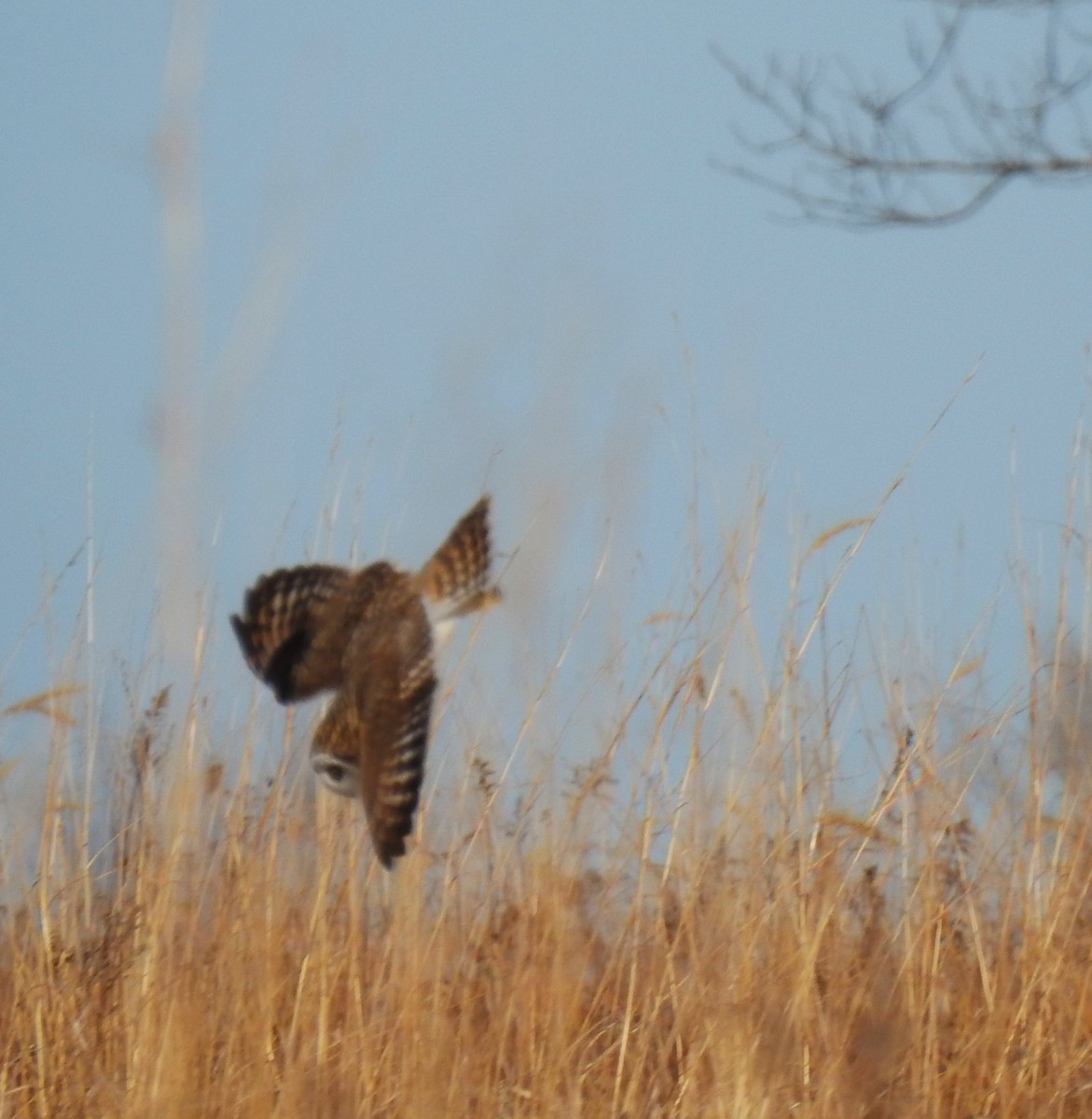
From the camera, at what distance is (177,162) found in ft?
4.23

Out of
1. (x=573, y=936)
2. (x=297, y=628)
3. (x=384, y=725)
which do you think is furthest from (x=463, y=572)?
(x=573, y=936)

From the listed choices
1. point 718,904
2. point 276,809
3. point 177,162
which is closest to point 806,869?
point 718,904

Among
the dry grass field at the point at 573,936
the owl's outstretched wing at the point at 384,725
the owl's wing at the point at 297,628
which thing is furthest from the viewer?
the dry grass field at the point at 573,936

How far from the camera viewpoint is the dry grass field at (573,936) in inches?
90.9

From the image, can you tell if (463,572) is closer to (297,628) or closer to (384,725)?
(297,628)

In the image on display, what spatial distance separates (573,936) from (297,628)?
4.01ft

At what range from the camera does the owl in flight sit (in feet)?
4.05

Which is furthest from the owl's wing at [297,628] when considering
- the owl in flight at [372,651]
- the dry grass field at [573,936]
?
the dry grass field at [573,936]

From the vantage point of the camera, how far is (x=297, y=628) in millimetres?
1408

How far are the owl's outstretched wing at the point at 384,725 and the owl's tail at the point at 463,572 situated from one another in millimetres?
101

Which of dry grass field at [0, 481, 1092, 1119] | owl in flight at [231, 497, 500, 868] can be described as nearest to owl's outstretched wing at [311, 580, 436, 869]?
owl in flight at [231, 497, 500, 868]

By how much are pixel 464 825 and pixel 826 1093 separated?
740 millimetres

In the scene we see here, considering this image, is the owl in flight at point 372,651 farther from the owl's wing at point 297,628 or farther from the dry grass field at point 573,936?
the dry grass field at point 573,936

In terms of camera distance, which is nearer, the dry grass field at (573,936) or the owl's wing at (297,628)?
the owl's wing at (297,628)
